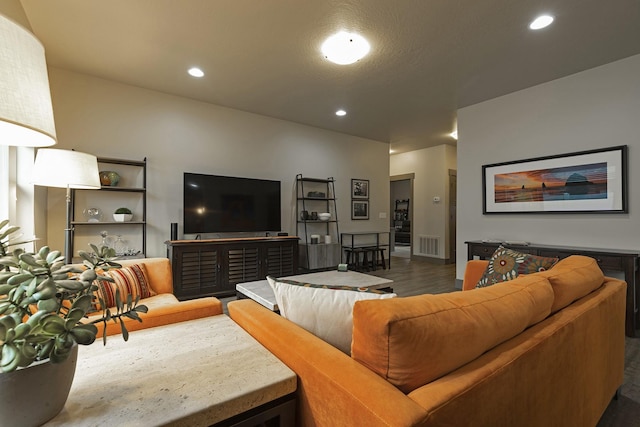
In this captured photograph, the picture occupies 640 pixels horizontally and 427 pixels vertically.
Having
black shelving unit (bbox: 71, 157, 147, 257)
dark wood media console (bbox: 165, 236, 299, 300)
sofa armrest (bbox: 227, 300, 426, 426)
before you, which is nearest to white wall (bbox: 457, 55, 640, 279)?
dark wood media console (bbox: 165, 236, 299, 300)

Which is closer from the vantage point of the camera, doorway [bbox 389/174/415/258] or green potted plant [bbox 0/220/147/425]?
green potted plant [bbox 0/220/147/425]

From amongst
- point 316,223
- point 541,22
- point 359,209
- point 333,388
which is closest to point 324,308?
point 333,388

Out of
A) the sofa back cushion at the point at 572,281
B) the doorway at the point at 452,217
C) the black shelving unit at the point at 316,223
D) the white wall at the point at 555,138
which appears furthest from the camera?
the doorway at the point at 452,217

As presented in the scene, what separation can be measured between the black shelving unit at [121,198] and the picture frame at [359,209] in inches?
146

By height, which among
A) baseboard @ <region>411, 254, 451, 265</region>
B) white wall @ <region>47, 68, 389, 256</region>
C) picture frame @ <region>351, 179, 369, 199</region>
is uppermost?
white wall @ <region>47, 68, 389, 256</region>

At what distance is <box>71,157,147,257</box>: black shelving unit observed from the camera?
11.2 ft

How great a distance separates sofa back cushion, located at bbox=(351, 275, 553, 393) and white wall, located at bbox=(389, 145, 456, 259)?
6008mm

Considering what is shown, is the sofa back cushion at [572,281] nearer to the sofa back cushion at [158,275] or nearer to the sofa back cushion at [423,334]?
the sofa back cushion at [423,334]

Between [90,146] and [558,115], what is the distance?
5745 mm

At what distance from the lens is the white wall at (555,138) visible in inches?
119

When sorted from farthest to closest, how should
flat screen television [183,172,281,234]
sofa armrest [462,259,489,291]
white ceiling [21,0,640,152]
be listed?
1. flat screen television [183,172,281,234]
2. sofa armrest [462,259,489,291]
3. white ceiling [21,0,640,152]

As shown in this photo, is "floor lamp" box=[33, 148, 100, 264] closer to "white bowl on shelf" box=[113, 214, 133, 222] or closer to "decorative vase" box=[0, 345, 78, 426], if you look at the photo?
"white bowl on shelf" box=[113, 214, 133, 222]

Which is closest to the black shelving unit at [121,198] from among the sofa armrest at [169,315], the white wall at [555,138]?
the sofa armrest at [169,315]

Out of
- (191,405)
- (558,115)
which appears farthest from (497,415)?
(558,115)
